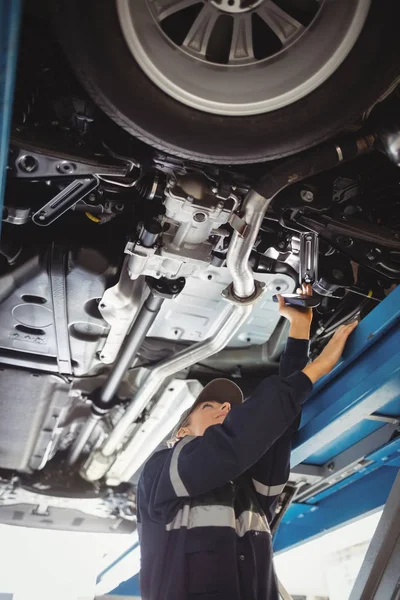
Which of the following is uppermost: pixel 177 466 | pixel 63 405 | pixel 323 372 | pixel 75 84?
pixel 75 84

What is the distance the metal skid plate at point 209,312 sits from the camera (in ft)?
6.57

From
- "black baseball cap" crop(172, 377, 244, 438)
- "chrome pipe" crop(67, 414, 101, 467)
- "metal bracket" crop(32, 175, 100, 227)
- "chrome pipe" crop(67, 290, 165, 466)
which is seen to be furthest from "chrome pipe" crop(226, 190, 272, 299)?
"chrome pipe" crop(67, 414, 101, 467)

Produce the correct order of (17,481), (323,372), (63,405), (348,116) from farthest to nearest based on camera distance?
(17,481) < (63,405) < (323,372) < (348,116)

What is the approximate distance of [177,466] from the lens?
1737 mm

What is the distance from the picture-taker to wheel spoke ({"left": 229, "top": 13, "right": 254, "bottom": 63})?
4.35 ft

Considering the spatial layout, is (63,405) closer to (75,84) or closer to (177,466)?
(177,466)

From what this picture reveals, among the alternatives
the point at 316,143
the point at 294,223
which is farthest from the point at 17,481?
the point at 316,143

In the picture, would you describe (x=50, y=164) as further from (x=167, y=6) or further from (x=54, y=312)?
(x=54, y=312)

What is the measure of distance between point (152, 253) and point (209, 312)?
58 centimetres

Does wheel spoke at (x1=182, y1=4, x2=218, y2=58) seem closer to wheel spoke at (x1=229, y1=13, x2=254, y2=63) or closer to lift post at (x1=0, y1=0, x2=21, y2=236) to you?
wheel spoke at (x1=229, y1=13, x2=254, y2=63)

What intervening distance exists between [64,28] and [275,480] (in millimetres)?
1547

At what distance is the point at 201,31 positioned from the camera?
1343 millimetres

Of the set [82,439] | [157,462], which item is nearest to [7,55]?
[157,462]

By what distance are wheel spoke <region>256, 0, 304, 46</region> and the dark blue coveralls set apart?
98cm
